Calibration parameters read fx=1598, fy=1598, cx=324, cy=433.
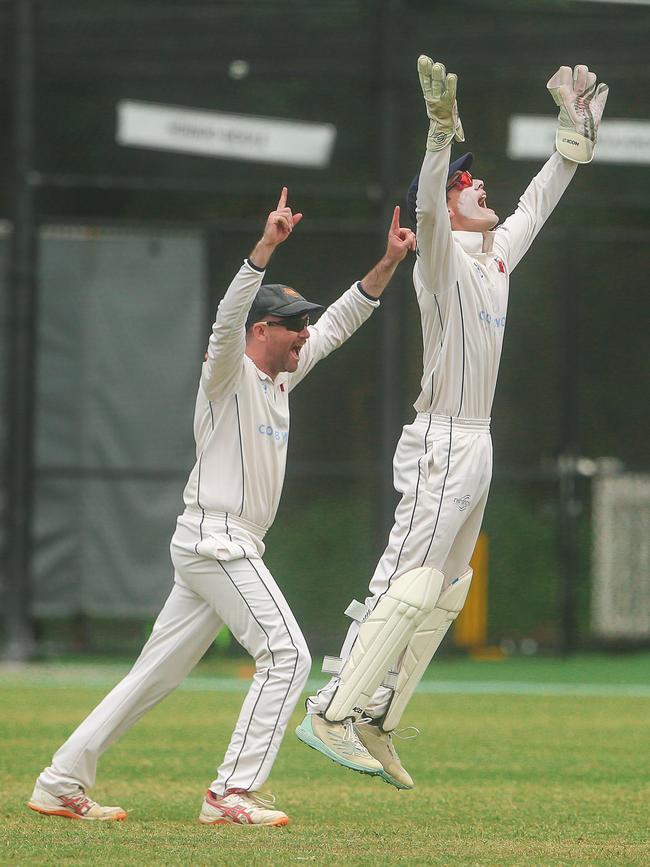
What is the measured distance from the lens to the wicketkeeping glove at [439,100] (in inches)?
229

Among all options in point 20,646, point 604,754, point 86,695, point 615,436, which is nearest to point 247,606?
point 604,754

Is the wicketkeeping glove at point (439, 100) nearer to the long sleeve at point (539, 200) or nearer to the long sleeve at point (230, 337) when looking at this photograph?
the long sleeve at point (230, 337)

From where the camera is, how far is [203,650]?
21.1ft

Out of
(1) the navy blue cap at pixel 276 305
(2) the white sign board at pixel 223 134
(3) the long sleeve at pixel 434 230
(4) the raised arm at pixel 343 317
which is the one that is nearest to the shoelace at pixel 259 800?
(4) the raised arm at pixel 343 317

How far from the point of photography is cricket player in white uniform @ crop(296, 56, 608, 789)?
621 centimetres

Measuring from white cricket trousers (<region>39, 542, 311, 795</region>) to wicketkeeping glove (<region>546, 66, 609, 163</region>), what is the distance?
2245mm

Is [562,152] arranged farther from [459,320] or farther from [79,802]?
[79,802]

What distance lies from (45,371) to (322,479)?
2460 millimetres

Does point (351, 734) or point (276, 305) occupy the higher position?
point (276, 305)

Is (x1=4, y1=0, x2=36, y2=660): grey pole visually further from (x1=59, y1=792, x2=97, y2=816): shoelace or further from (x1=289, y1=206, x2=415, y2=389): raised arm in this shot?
(x1=59, y1=792, x2=97, y2=816): shoelace

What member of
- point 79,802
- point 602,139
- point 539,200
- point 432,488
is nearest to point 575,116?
point 539,200

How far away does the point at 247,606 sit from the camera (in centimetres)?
621

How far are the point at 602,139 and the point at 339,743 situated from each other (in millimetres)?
9125

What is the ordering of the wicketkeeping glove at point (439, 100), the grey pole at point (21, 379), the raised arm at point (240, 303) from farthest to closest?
the grey pole at point (21, 379) → the raised arm at point (240, 303) → the wicketkeeping glove at point (439, 100)
